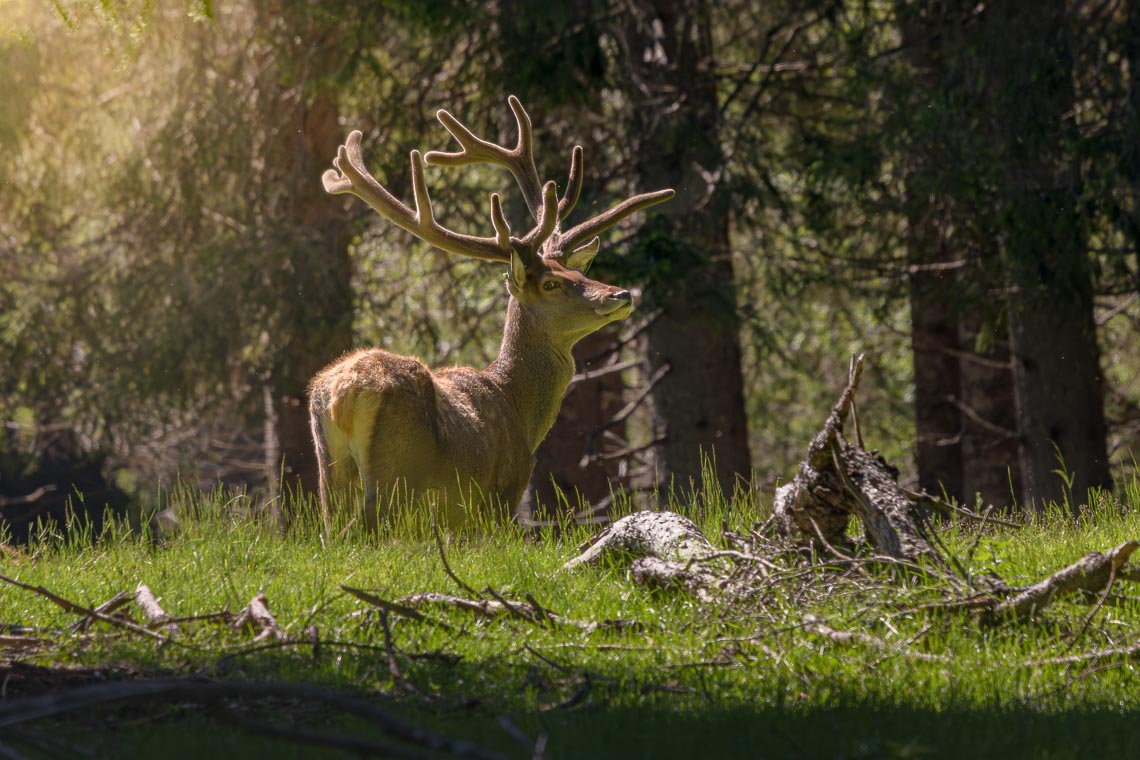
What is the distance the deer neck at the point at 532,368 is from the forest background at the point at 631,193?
68.9 inches

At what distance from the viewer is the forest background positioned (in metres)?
12.2

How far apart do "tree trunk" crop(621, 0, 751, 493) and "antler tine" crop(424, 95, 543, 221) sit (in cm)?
280

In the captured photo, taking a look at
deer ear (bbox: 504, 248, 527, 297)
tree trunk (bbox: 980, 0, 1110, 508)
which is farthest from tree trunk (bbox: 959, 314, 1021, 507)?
deer ear (bbox: 504, 248, 527, 297)

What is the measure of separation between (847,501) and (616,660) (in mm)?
1484

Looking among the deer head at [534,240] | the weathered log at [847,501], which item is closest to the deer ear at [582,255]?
the deer head at [534,240]

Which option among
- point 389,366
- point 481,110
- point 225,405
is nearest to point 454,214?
point 481,110

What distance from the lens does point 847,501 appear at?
6.22 meters

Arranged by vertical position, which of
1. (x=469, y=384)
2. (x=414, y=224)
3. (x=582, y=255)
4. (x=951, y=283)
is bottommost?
(x=469, y=384)

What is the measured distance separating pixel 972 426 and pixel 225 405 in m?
7.93

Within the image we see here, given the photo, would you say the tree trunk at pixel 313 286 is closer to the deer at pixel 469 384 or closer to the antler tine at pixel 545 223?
the deer at pixel 469 384

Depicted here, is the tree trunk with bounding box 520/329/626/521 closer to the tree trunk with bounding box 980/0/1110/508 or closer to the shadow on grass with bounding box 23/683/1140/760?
the tree trunk with bounding box 980/0/1110/508

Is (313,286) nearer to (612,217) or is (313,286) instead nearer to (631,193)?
(631,193)

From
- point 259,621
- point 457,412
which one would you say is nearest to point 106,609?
point 259,621

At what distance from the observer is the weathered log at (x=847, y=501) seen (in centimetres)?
600
